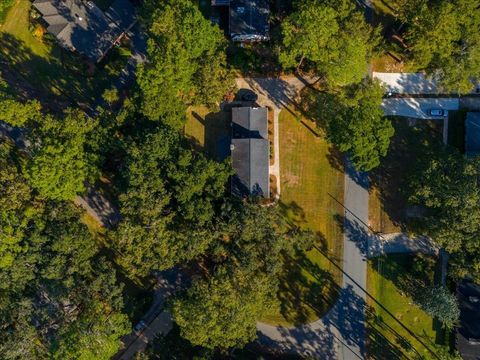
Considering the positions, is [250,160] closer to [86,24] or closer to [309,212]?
[309,212]

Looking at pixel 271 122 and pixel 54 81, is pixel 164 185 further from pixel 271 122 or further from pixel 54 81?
pixel 54 81

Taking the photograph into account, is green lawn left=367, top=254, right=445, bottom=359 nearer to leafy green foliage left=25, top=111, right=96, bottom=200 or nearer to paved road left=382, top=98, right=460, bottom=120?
paved road left=382, top=98, right=460, bottom=120

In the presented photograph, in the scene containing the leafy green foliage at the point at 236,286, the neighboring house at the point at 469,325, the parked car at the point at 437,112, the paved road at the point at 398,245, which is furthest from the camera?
the parked car at the point at 437,112

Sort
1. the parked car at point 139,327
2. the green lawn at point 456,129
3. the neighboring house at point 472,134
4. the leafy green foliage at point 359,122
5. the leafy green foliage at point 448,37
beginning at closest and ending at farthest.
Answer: the leafy green foliage at point 448,37 → the leafy green foliage at point 359,122 → the neighboring house at point 472,134 → the parked car at point 139,327 → the green lawn at point 456,129

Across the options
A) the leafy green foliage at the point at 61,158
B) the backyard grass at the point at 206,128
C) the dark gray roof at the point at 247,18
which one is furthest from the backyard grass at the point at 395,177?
the leafy green foliage at the point at 61,158

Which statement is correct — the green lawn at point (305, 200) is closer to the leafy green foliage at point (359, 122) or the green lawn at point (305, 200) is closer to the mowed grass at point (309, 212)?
the mowed grass at point (309, 212)

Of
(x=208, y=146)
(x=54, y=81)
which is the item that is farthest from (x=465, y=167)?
(x=54, y=81)
